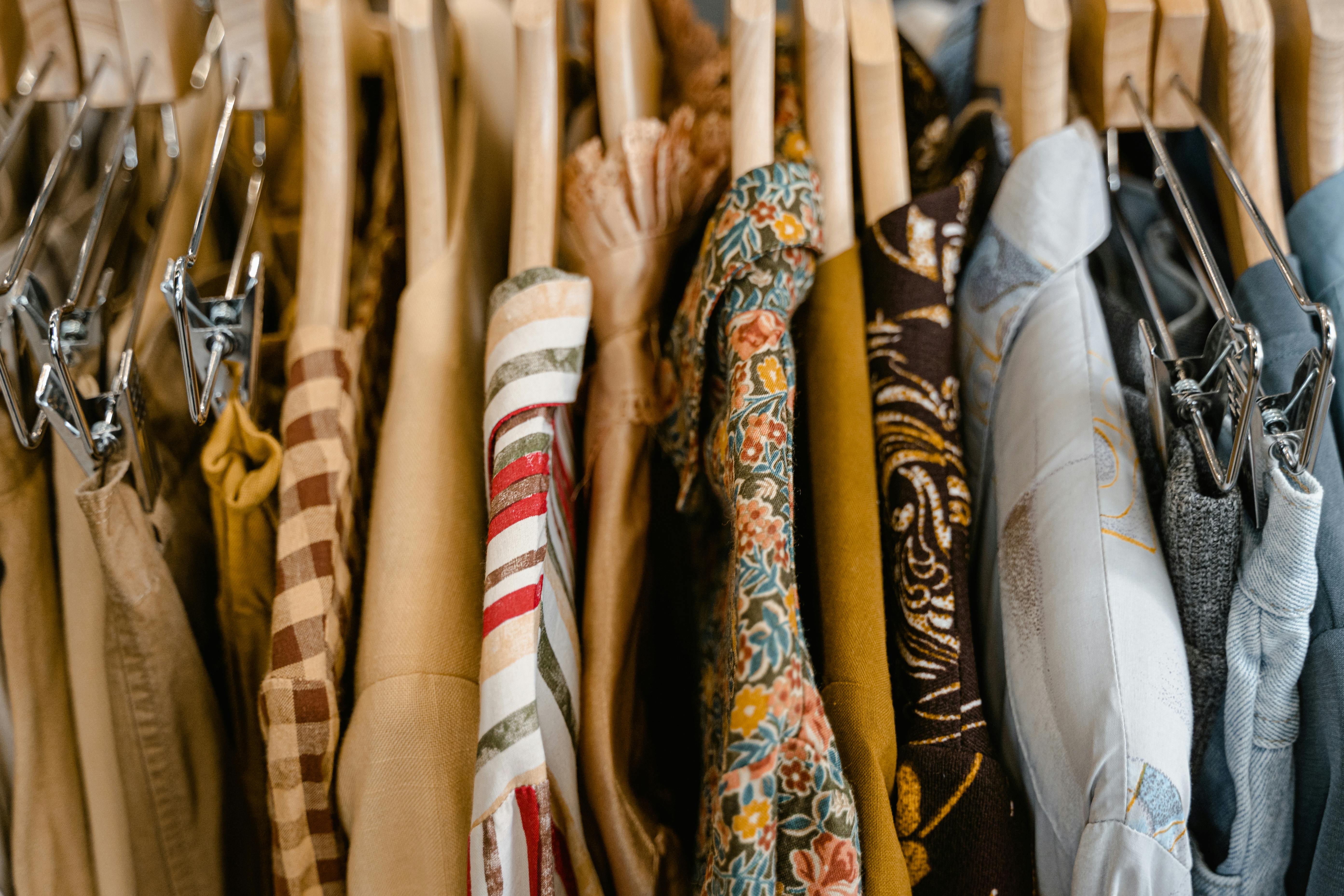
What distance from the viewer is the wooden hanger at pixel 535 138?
1.61 feet

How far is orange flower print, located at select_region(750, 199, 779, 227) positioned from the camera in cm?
46

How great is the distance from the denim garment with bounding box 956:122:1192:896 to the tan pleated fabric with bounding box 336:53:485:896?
289 millimetres

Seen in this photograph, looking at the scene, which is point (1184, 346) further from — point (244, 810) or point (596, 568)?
point (244, 810)

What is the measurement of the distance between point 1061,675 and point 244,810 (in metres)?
0.51

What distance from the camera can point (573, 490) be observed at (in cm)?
52

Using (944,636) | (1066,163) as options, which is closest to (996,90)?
(1066,163)

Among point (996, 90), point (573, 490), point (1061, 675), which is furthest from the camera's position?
point (996, 90)

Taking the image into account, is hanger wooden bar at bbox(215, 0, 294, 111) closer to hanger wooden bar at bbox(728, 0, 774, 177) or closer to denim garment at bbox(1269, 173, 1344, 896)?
hanger wooden bar at bbox(728, 0, 774, 177)

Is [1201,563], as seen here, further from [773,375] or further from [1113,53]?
[1113,53]

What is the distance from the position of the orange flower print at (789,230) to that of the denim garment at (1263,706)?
0.26m

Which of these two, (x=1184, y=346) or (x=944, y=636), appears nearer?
(x=944, y=636)

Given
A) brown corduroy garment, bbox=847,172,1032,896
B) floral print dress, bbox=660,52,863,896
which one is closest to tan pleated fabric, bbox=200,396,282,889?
floral print dress, bbox=660,52,863,896

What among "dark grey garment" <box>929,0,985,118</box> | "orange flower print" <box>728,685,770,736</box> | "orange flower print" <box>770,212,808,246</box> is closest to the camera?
"orange flower print" <box>728,685,770,736</box>

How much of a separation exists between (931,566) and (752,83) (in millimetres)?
302
